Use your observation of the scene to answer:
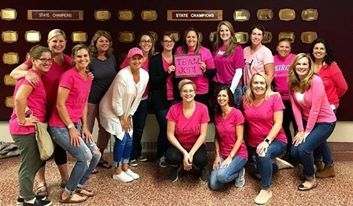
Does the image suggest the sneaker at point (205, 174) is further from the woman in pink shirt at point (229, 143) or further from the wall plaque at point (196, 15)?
the wall plaque at point (196, 15)

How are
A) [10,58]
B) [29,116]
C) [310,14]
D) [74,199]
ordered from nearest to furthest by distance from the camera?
[29,116] → [74,199] → [310,14] → [10,58]

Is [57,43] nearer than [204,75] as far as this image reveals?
Yes

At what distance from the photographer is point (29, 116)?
277cm

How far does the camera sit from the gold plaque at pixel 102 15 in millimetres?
4074

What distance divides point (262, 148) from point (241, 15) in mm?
1488

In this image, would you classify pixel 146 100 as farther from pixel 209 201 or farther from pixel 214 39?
pixel 209 201

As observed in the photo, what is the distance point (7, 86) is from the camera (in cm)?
422

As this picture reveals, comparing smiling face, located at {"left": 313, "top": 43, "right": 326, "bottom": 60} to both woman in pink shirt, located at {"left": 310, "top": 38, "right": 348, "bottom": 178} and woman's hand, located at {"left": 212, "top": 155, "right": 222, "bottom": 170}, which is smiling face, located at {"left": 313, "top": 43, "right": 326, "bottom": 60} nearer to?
woman in pink shirt, located at {"left": 310, "top": 38, "right": 348, "bottom": 178}

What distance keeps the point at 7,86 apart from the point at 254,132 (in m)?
2.52

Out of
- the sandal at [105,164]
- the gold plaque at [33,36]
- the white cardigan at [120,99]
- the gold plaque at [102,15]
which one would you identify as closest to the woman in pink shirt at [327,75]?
the white cardigan at [120,99]

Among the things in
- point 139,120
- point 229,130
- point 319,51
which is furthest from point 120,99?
point 319,51

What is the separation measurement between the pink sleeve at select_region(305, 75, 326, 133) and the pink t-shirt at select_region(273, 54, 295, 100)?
1.67ft

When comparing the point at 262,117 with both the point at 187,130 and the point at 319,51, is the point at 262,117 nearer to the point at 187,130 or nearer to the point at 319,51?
the point at 187,130

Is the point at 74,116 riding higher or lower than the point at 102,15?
lower
